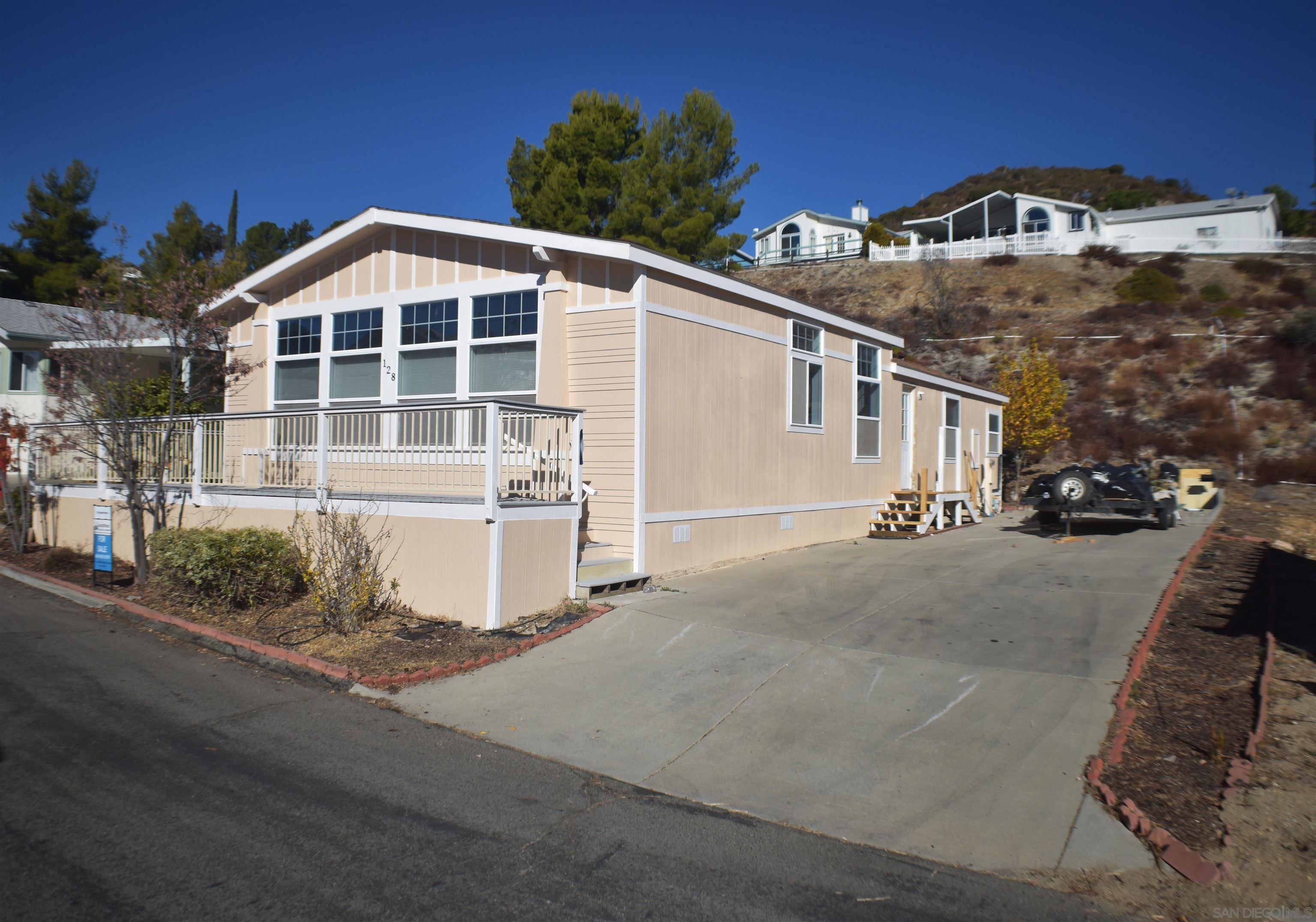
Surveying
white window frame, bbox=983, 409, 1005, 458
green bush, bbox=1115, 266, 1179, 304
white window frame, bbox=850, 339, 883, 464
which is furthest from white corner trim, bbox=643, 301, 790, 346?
green bush, bbox=1115, 266, 1179, 304

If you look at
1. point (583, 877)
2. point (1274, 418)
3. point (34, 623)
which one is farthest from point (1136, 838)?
point (1274, 418)

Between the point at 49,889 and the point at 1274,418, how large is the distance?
32984 millimetres

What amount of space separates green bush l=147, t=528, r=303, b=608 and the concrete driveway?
10.8 feet

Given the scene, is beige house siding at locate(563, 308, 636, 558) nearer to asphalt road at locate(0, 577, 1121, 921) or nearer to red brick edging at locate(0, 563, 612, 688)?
red brick edging at locate(0, 563, 612, 688)

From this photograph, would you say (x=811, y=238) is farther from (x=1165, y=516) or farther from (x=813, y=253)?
(x=1165, y=516)

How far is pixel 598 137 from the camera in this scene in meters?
22.8

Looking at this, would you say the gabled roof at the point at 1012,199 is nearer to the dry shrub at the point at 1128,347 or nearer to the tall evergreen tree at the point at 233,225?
the dry shrub at the point at 1128,347

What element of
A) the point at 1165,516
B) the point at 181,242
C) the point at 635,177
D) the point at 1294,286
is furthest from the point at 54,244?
the point at 1294,286

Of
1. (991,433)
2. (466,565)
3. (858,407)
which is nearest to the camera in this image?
(466,565)

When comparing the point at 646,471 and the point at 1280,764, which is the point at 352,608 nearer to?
the point at 646,471

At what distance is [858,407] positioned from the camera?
616 inches

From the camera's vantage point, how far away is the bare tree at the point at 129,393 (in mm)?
10289

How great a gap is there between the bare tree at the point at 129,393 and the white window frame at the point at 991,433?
18.8m

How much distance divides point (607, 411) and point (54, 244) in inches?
1302
